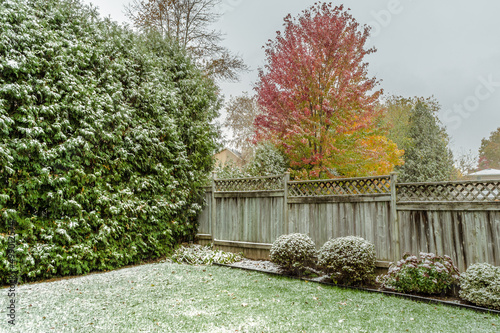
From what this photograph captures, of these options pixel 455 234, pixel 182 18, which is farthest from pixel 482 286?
pixel 182 18

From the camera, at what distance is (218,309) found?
3871 mm

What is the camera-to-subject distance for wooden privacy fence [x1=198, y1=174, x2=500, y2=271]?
4.54 m

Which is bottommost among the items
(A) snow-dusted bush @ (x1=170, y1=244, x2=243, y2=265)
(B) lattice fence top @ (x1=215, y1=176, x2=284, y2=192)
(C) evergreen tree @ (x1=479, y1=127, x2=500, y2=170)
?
(A) snow-dusted bush @ (x1=170, y1=244, x2=243, y2=265)

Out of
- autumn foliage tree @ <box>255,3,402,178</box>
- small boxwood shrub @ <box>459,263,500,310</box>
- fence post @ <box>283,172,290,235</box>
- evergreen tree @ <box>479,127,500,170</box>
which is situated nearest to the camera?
small boxwood shrub @ <box>459,263,500,310</box>

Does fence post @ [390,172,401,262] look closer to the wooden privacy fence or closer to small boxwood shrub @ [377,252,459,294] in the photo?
the wooden privacy fence

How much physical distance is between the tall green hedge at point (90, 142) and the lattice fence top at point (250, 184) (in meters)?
0.61

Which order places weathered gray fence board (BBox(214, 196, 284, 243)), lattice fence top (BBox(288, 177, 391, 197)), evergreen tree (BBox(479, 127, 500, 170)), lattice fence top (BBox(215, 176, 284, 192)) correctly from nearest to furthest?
1. lattice fence top (BBox(288, 177, 391, 197))
2. weathered gray fence board (BBox(214, 196, 284, 243))
3. lattice fence top (BBox(215, 176, 284, 192))
4. evergreen tree (BBox(479, 127, 500, 170))

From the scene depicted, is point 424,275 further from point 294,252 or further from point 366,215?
point 294,252

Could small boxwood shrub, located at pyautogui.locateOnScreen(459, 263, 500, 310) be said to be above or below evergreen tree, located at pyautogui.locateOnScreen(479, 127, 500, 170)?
below

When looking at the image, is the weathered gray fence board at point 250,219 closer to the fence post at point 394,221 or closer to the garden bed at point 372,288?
the garden bed at point 372,288

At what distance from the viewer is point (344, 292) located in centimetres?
473

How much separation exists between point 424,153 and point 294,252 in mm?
13950

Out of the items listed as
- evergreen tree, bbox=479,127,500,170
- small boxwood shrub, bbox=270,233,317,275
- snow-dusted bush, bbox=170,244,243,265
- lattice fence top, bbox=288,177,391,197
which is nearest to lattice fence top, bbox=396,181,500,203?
lattice fence top, bbox=288,177,391,197

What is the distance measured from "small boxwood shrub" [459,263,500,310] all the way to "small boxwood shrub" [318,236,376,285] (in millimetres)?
1250
